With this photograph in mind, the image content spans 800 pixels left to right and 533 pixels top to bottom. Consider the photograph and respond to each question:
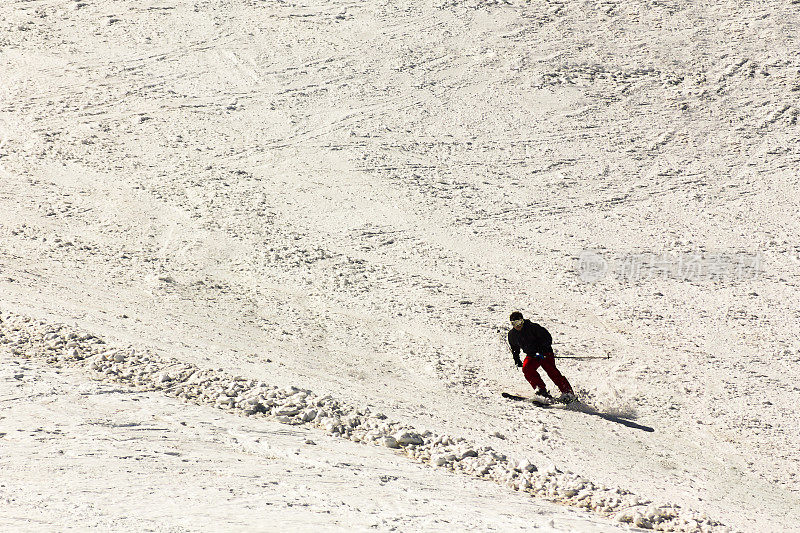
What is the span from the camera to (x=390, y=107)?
55.2ft

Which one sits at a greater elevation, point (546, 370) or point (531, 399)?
point (546, 370)

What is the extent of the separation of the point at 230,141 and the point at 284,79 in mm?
2724

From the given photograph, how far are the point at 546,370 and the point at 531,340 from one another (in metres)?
0.40

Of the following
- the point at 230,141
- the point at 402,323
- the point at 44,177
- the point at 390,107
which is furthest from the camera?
the point at 390,107

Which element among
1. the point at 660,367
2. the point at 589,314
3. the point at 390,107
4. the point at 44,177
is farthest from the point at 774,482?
the point at 44,177

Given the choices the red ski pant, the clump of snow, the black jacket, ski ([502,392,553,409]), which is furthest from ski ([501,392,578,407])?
the clump of snow

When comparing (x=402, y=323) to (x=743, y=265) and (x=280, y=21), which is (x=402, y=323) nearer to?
(x=743, y=265)

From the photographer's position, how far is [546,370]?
29.7ft

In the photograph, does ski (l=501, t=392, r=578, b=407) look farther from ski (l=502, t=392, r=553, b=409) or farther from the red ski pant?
the red ski pant

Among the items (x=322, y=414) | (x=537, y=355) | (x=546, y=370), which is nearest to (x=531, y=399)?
(x=546, y=370)

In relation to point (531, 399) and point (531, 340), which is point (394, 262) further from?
point (531, 399)

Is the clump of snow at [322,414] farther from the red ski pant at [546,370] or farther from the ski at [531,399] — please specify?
the red ski pant at [546,370]

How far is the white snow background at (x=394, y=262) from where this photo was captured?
6.36 metres

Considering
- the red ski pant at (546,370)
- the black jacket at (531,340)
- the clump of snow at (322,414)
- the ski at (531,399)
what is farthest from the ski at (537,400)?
the clump of snow at (322,414)
